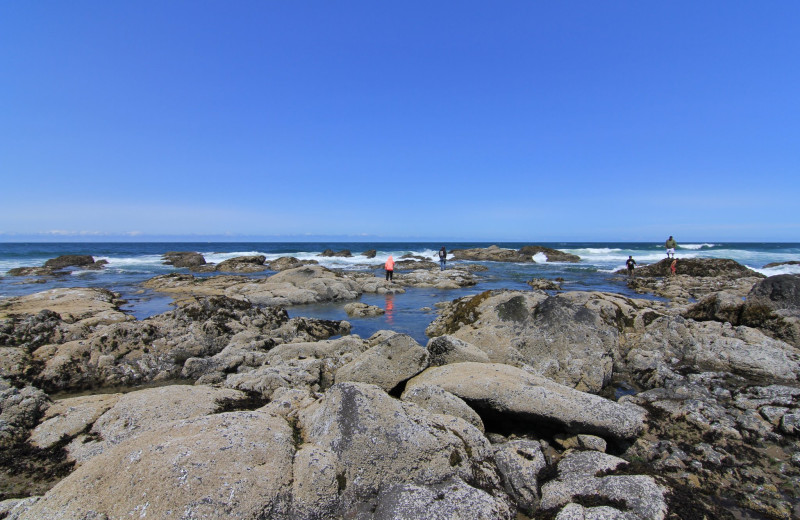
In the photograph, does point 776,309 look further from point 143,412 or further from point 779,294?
point 143,412

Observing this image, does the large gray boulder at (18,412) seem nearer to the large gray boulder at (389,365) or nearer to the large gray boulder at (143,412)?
the large gray boulder at (143,412)

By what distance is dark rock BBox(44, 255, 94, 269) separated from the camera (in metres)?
43.1

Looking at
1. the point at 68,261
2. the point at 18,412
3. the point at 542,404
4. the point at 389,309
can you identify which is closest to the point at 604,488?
the point at 542,404

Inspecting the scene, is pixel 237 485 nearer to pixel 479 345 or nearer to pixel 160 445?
pixel 160 445

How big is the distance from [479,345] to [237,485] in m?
6.88

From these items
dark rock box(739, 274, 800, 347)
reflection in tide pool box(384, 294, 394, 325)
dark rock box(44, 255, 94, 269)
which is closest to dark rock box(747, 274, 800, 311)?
dark rock box(739, 274, 800, 347)

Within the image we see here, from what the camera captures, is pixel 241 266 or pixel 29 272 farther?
pixel 241 266

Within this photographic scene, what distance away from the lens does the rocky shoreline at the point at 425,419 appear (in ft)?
13.0

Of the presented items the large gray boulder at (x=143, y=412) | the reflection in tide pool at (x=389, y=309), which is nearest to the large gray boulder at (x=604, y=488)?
the large gray boulder at (x=143, y=412)

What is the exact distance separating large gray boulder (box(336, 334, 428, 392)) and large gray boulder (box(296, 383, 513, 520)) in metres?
1.99

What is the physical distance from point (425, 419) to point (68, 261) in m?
56.0

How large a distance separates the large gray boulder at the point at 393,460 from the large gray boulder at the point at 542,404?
102 cm

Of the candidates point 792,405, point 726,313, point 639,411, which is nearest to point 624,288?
point 726,313

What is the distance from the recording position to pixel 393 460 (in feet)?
14.6
